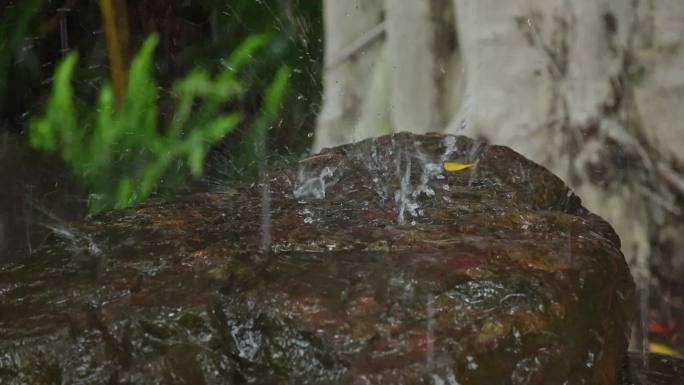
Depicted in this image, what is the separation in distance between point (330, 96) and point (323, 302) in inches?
119

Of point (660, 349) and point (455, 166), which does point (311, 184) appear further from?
point (660, 349)

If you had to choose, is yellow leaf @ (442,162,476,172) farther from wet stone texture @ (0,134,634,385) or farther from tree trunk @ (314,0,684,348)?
tree trunk @ (314,0,684,348)

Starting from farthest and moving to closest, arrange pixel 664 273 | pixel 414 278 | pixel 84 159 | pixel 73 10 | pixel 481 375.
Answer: pixel 73 10 < pixel 84 159 < pixel 664 273 < pixel 414 278 < pixel 481 375

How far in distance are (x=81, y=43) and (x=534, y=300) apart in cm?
445

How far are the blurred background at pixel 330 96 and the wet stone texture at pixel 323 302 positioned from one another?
1.48 meters

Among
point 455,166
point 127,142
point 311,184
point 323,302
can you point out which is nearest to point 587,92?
point 455,166

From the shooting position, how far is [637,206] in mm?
3102

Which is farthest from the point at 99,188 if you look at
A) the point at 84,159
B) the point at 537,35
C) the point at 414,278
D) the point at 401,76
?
the point at 414,278

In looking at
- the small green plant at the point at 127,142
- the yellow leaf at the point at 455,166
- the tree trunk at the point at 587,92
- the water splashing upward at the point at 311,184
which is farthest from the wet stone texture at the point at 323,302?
the small green plant at the point at 127,142

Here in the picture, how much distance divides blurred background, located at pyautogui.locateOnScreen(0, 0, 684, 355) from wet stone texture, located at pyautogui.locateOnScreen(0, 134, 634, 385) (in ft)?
4.84

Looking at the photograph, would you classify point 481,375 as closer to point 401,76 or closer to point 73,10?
point 401,76

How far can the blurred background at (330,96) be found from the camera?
3070 millimetres

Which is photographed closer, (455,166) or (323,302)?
(323,302)

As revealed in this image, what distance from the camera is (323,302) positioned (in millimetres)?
1289
